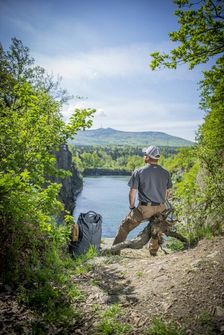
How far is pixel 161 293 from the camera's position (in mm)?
3803

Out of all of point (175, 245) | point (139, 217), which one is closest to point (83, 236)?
point (139, 217)

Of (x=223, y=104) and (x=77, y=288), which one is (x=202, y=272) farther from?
(x=223, y=104)

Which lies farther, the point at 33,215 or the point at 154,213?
the point at 154,213

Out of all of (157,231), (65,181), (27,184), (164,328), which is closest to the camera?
(164,328)

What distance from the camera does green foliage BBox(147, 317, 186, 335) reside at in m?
2.86

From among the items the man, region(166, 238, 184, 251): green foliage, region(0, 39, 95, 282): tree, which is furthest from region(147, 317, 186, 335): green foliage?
region(166, 238, 184, 251): green foliage

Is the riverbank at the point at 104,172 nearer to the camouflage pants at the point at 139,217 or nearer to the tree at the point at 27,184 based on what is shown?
the camouflage pants at the point at 139,217

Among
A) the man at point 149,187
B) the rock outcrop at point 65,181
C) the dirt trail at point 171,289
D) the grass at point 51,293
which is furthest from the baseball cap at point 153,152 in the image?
the rock outcrop at point 65,181

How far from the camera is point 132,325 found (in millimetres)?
3252

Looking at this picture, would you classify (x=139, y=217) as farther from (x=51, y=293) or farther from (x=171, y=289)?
(x=51, y=293)

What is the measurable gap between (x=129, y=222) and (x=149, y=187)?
1.16 metres

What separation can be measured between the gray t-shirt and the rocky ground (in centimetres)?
175

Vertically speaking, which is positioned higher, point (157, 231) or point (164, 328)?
point (157, 231)

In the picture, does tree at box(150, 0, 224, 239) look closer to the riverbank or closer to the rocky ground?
the rocky ground
